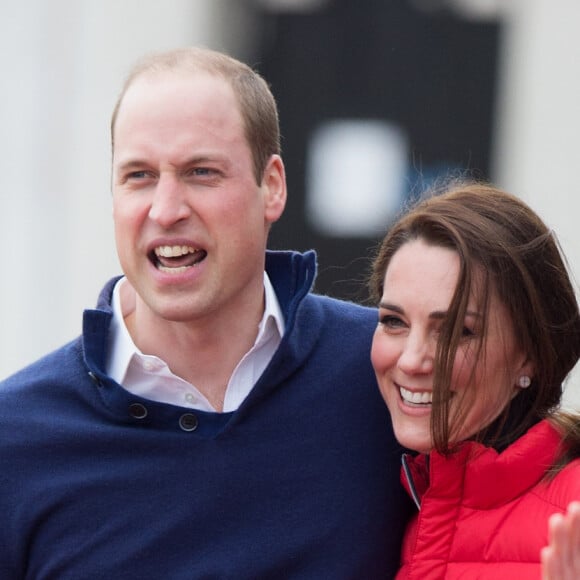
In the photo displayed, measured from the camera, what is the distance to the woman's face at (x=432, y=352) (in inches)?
127

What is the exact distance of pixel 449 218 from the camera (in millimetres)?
3322

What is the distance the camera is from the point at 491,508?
3.20 m

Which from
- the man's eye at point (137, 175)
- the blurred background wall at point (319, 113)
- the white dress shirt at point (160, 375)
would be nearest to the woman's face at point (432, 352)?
the white dress shirt at point (160, 375)

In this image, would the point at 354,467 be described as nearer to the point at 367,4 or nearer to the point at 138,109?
the point at 138,109

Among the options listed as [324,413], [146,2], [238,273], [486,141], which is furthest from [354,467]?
[146,2]

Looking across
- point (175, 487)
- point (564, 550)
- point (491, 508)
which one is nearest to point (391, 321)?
point (491, 508)

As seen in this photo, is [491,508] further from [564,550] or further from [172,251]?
[172,251]

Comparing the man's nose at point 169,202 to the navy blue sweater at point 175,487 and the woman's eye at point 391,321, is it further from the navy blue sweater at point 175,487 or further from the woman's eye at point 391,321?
the woman's eye at point 391,321

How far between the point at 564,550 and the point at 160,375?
114 cm

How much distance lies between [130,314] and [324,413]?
515mm

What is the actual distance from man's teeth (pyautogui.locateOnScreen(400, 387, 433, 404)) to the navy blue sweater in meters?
0.27

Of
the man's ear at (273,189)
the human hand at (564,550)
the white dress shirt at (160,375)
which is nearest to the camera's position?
the human hand at (564,550)

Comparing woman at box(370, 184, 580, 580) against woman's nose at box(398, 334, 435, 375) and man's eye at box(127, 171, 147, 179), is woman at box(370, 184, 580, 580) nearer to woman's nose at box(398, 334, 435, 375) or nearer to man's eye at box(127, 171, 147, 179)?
woman's nose at box(398, 334, 435, 375)

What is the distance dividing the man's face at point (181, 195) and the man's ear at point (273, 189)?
104 mm
